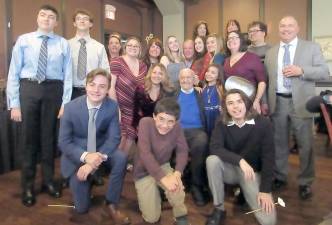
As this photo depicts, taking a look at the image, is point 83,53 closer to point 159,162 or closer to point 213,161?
point 159,162

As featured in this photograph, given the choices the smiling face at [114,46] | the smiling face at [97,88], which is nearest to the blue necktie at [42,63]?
the smiling face at [97,88]

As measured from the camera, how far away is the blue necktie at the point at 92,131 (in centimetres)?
239

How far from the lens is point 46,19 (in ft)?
8.66

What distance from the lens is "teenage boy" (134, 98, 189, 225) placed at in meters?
2.22

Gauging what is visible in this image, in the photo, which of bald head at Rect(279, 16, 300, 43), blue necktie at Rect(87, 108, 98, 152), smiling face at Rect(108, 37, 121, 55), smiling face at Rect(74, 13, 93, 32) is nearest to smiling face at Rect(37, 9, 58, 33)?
smiling face at Rect(74, 13, 93, 32)

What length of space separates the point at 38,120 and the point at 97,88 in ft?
2.26

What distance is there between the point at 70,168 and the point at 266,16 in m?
5.87

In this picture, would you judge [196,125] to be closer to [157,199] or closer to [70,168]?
[157,199]

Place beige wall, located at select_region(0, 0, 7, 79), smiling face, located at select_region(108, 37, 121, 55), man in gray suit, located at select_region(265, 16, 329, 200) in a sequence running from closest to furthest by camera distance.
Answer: man in gray suit, located at select_region(265, 16, 329, 200) < smiling face, located at select_region(108, 37, 121, 55) < beige wall, located at select_region(0, 0, 7, 79)

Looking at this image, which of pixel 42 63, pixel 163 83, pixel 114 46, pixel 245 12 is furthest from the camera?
pixel 245 12

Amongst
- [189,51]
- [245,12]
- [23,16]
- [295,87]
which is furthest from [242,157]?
[245,12]

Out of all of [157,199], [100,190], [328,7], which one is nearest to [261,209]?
[157,199]

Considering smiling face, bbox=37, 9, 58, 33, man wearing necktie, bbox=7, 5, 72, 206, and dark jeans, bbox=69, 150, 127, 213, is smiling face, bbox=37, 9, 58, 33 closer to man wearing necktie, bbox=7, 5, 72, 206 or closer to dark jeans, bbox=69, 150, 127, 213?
man wearing necktie, bbox=7, 5, 72, 206

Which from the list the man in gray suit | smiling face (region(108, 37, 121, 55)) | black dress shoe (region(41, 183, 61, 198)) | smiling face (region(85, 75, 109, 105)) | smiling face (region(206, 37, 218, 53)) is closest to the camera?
smiling face (region(85, 75, 109, 105))
